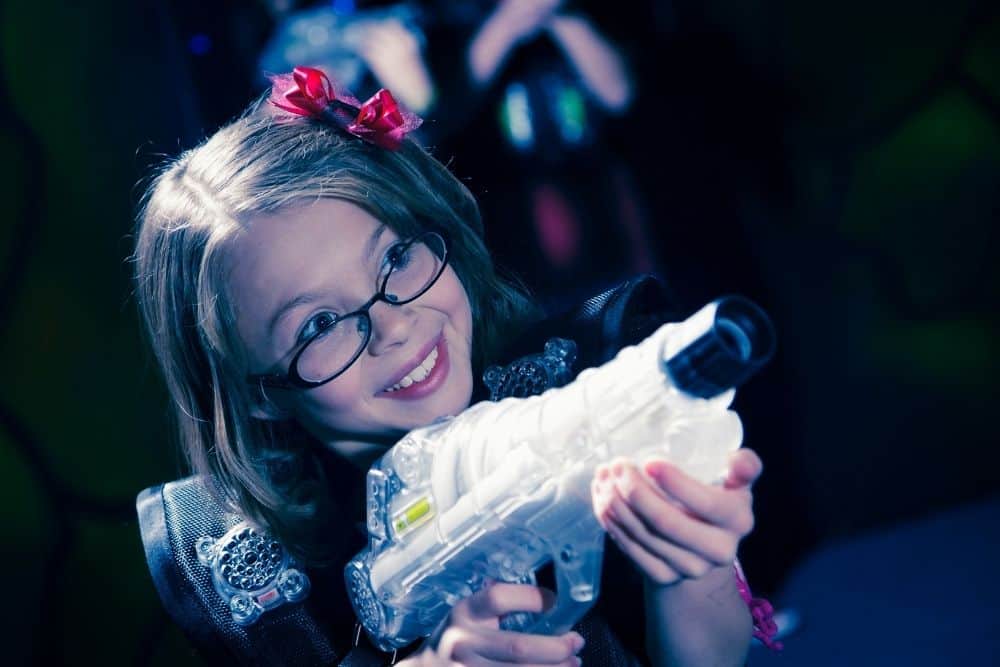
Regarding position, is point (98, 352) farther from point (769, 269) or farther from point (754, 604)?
point (769, 269)

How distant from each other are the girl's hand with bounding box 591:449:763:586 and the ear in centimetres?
42

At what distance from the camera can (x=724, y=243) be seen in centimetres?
153

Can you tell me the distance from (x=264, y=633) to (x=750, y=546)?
0.98 metres

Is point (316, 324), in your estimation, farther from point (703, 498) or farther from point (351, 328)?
point (703, 498)

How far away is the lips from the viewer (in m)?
0.69

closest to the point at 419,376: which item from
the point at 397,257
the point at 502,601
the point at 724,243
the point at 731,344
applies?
the point at 397,257

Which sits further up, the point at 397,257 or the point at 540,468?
the point at 397,257

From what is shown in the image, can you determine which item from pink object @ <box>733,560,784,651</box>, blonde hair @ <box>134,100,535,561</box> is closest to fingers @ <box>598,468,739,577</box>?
pink object @ <box>733,560,784,651</box>

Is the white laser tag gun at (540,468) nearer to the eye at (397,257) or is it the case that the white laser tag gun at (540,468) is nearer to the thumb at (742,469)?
the thumb at (742,469)

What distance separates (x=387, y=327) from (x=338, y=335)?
1.7 inches

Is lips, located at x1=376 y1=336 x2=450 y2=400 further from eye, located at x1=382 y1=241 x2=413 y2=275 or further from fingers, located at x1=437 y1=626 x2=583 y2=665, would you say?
fingers, located at x1=437 y1=626 x2=583 y2=665

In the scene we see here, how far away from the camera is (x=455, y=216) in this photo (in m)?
0.85

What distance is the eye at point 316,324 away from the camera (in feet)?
2.23

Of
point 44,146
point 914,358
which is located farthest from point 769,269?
point 44,146
